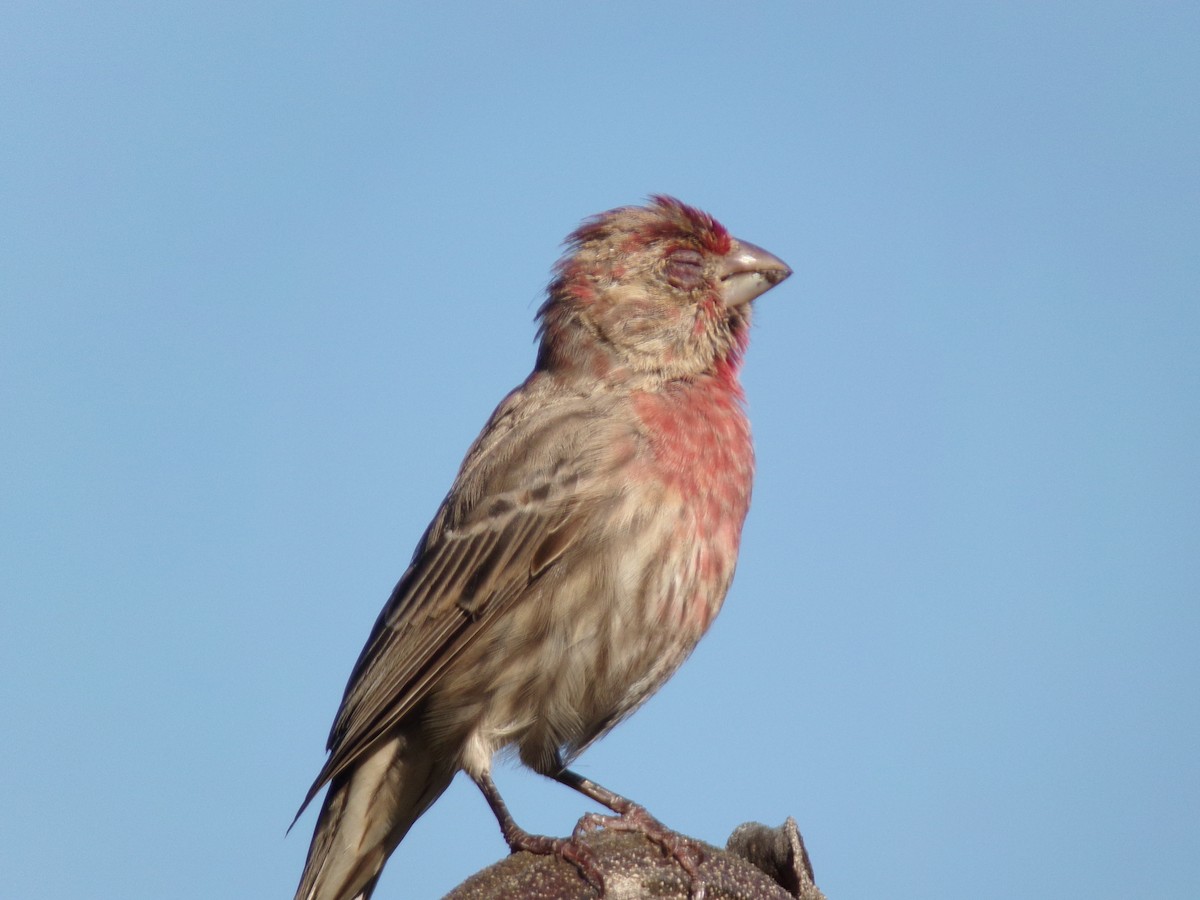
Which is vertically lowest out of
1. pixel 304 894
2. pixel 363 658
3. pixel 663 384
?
pixel 304 894

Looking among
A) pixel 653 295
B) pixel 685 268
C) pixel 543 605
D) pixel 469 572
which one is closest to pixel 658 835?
pixel 543 605

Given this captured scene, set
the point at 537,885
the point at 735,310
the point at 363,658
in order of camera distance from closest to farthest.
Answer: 1. the point at 537,885
2. the point at 363,658
3. the point at 735,310

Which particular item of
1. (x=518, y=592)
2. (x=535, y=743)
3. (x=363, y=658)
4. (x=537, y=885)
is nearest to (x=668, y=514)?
(x=518, y=592)

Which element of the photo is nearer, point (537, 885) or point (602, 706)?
point (537, 885)

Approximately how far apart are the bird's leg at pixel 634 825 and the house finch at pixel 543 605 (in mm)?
37

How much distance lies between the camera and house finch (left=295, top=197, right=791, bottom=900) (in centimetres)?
815

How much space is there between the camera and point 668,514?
8273 mm

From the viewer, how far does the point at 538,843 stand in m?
6.70

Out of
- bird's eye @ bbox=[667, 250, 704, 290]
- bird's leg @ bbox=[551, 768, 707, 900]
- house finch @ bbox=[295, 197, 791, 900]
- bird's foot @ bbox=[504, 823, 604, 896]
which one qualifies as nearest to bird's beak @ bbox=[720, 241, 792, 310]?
bird's eye @ bbox=[667, 250, 704, 290]

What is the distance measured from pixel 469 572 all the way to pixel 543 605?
54 centimetres

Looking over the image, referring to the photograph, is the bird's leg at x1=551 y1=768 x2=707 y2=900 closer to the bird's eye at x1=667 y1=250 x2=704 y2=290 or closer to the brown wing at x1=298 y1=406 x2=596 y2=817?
the brown wing at x1=298 y1=406 x2=596 y2=817

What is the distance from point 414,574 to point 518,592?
0.94m

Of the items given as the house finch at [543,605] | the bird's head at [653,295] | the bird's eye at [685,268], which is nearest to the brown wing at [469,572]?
the house finch at [543,605]

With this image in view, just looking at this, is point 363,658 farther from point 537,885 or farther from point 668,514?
point 537,885
